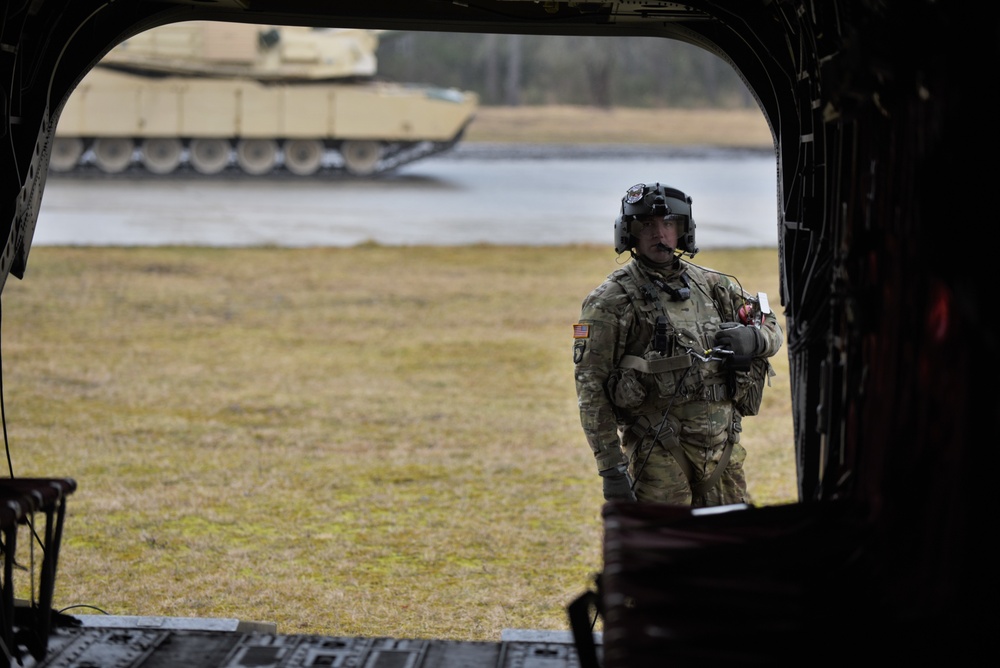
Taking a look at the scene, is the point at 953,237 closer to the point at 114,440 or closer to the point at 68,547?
the point at 68,547

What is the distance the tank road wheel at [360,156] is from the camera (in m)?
29.4

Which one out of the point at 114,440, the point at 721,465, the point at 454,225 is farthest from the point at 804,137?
the point at 454,225

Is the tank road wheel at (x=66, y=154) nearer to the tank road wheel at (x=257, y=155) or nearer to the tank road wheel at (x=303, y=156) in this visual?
the tank road wheel at (x=257, y=155)

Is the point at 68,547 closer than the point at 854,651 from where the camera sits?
No

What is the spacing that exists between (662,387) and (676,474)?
0.38 meters

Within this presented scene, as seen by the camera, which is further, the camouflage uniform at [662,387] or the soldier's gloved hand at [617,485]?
the camouflage uniform at [662,387]

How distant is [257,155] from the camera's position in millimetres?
29297

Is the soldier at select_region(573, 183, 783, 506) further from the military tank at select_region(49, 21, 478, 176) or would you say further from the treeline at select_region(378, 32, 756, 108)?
the treeline at select_region(378, 32, 756, 108)

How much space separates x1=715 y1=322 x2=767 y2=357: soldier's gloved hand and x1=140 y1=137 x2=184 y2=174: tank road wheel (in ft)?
83.1

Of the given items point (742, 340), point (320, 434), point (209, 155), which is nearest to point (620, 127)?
point (209, 155)

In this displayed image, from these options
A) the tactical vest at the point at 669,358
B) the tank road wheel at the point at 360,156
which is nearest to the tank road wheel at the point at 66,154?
the tank road wheel at the point at 360,156

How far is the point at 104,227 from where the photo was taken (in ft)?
68.0

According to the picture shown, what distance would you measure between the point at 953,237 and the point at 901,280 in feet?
1.81

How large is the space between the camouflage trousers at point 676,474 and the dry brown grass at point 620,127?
100 feet
